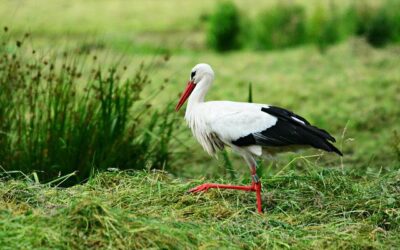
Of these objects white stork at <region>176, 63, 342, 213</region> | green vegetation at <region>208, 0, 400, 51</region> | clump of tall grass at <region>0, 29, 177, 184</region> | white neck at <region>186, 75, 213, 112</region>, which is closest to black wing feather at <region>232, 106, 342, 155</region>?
white stork at <region>176, 63, 342, 213</region>

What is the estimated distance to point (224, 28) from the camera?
413 inches

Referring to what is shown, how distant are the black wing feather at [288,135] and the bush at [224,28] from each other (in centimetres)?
600

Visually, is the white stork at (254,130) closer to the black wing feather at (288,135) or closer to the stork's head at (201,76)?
the black wing feather at (288,135)

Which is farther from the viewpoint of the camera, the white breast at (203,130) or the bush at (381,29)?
the bush at (381,29)

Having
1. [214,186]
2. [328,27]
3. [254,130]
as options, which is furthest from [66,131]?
[328,27]

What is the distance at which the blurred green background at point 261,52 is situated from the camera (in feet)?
23.6

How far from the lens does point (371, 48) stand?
9.79 metres

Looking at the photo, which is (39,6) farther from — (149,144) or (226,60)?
(149,144)

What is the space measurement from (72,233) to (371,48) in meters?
6.87

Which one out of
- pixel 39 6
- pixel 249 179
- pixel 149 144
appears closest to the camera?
pixel 249 179

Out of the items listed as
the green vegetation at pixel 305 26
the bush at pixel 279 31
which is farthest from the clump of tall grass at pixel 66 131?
the bush at pixel 279 31

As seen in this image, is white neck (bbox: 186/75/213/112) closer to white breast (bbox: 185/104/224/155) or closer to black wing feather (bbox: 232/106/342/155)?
white breast (bbox: 185/104/224/155)

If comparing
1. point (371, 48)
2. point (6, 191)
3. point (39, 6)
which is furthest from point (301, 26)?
point (6, 191)

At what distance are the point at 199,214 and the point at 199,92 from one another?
832 millimetres
